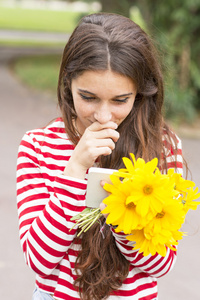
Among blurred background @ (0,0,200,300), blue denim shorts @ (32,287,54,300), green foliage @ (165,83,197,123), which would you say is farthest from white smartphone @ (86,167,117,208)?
green foliage @ (165,83,197,123)

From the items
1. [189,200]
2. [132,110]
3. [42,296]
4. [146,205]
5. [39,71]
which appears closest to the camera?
[146,205]

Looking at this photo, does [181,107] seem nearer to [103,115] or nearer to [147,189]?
[103,115]

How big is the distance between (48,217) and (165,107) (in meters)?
1.50

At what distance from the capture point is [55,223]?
1.68 meters

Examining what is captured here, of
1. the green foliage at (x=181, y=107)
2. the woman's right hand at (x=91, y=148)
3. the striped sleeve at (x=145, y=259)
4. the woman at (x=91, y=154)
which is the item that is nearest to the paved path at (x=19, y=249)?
the striped sleeve at (x=145, y=259)

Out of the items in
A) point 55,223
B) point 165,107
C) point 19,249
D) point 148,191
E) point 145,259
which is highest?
point 165,107

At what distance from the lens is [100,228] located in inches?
69.4

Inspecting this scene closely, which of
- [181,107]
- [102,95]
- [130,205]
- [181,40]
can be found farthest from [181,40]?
[130,205]

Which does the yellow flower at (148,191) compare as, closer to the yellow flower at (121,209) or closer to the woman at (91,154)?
the yellow flower at (121,209)

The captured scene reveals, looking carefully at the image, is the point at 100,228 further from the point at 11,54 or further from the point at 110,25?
the point at 11,54

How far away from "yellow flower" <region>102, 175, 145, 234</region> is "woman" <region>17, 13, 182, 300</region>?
20 centimetres

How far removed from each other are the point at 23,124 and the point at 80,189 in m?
7.67

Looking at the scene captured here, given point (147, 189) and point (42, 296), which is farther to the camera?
point (42, 296)

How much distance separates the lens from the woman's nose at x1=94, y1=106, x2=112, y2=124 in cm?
171
